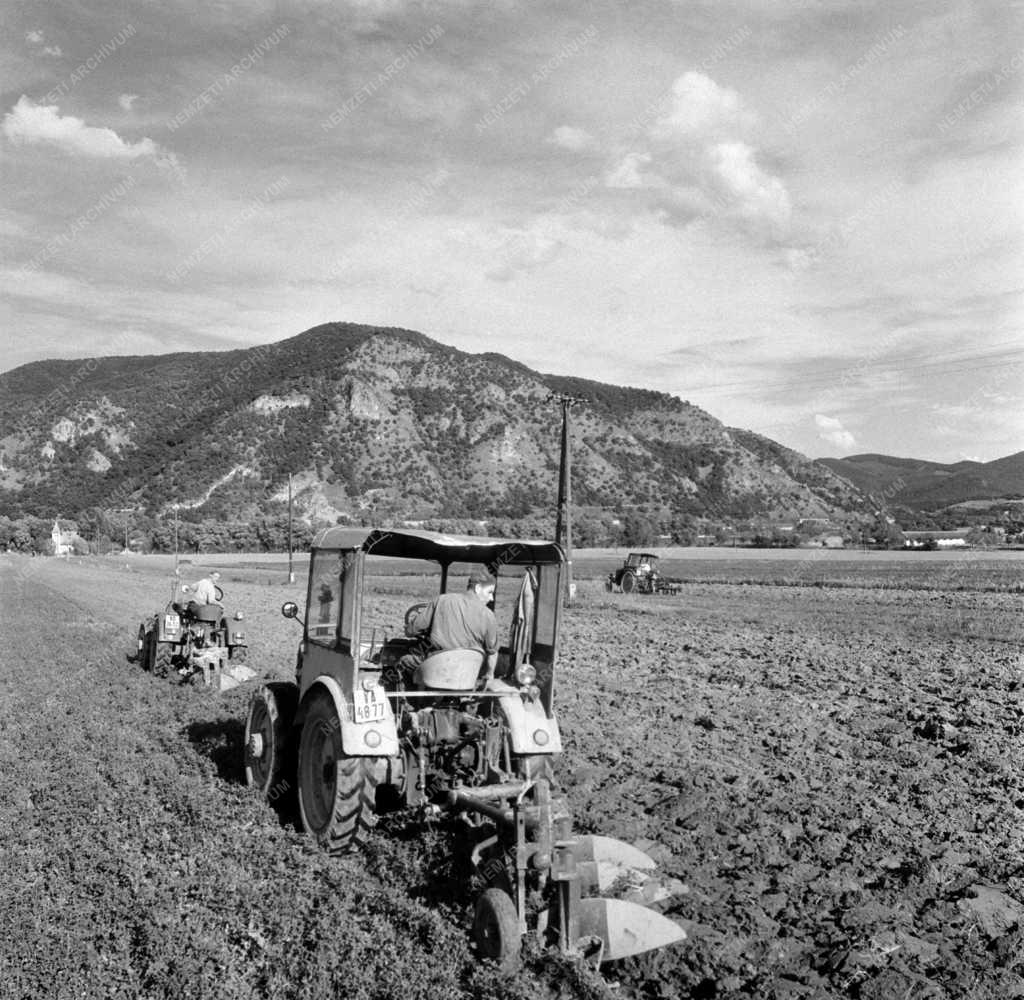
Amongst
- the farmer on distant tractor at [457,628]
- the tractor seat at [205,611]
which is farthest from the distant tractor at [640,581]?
the farmer on distant tractor at [457,628]

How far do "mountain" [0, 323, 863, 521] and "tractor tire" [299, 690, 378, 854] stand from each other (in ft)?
269

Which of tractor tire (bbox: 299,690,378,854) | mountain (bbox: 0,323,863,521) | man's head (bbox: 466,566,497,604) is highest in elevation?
mountain (bbox: 0,323,863,521)

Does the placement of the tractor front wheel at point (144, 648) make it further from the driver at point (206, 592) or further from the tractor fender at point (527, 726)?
the tractor fender at point (527, 726)

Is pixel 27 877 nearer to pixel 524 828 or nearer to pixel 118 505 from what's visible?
pixel 524 828

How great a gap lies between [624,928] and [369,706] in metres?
1.81

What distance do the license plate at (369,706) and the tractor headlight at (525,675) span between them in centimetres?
85

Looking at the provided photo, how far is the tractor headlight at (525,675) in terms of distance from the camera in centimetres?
549

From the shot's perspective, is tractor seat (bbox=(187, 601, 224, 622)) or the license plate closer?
the license plate

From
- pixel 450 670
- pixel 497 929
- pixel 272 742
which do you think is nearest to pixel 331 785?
pixel 272 742

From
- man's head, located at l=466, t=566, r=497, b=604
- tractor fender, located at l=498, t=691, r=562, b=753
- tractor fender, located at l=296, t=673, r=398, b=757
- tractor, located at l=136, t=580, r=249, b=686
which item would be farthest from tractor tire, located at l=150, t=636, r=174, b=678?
tractor fender, located at l=498, t=691, r=562, b=753

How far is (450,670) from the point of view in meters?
5.32

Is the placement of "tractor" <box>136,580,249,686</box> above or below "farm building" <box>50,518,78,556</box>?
above

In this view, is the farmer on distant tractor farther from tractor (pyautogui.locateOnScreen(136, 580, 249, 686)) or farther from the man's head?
tractor (pyautogui.locateOnScreen(136, 580, 249, 686))

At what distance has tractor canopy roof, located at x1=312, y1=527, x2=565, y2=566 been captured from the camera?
17.6ft
